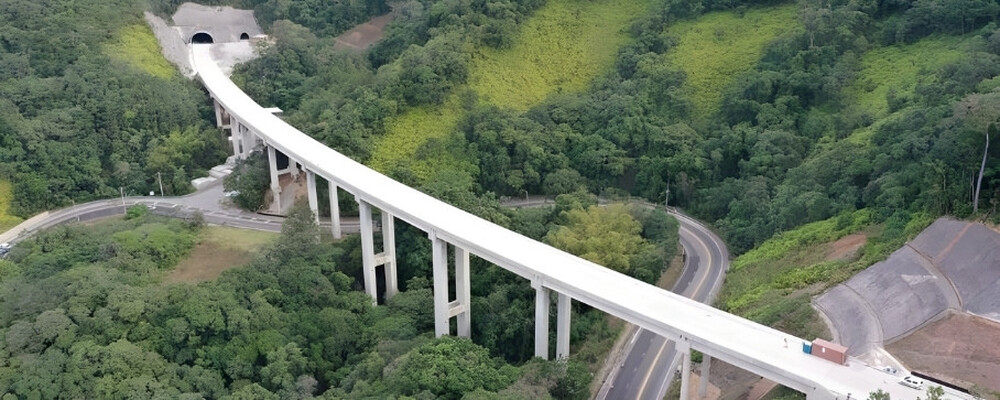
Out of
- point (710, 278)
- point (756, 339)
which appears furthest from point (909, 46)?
point (756, 339)

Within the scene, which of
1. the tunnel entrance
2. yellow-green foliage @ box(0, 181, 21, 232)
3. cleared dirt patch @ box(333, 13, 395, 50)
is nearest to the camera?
yellow-green foliage @ box(0, 181, 21, 232)

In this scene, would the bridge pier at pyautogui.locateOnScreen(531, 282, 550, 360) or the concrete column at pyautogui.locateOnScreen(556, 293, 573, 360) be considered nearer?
the bridge pier at pyautogui.locateOnScreen(531, 282, 550, 360)

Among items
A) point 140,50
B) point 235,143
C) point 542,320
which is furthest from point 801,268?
point 140,50

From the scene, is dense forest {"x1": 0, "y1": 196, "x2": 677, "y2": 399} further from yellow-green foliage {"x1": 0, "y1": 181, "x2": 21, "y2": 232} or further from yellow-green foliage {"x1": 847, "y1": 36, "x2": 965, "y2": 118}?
yellow-green foliage {"x1": 847, "y1": 36, "x2": 965, "y2": 118}

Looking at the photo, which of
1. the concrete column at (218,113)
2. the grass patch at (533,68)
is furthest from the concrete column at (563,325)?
the concrete column at (218,113)

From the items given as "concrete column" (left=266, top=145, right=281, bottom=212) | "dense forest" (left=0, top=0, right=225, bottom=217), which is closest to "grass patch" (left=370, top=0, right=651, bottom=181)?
"concrete column" (left=266, top=145, right=281, bottom=212)

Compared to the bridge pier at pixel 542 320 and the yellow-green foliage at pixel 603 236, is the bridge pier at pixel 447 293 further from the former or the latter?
the yellow-green foliage at pixel 603 236

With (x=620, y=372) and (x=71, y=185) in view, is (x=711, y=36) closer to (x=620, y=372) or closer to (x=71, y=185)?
(x=620, y=372)
